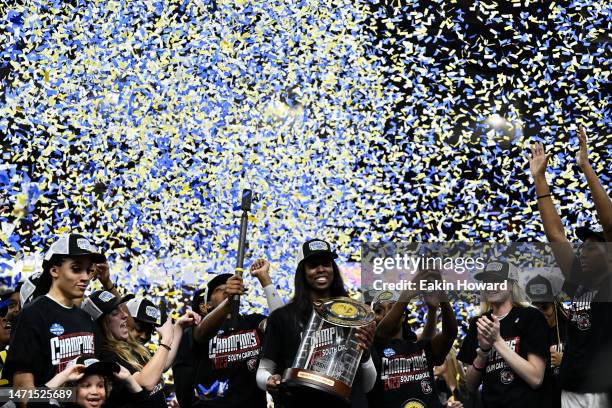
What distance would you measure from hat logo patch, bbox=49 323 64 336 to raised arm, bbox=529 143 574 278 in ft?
7.98

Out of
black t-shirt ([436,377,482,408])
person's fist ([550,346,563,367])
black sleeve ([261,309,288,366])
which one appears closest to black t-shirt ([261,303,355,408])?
black sleeve ([261,309,288,366])

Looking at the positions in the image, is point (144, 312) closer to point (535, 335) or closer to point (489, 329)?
point (489, 329)

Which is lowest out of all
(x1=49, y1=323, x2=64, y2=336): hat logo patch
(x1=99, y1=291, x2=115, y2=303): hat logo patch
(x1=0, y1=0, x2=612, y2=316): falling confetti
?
(x1=49, y1=323, x2=64, y2=336): hat logo patch

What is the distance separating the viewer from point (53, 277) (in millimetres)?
4301

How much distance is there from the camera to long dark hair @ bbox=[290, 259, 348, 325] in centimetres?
454

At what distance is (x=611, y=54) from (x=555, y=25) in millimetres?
711

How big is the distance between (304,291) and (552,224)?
139cm

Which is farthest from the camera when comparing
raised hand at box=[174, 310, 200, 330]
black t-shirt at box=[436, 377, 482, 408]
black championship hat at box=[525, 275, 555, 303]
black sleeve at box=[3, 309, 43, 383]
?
black t-shirt at box=[436, 377, 482, 408]

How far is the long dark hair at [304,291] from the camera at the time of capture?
4543 mm

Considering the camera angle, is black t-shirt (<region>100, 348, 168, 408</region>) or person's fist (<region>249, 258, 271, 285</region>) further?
person's fist (<region>249, 258, 271, 285</region>)

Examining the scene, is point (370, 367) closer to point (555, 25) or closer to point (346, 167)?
point (346, 167)

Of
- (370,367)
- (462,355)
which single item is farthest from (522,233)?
(370,367)

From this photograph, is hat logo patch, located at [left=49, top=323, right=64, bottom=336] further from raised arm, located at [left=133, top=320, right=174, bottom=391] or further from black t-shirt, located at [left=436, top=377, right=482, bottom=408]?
black t-shirt, located at [left=436, top=377, right=482, bottom=408]

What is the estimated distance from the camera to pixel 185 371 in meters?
5.80
